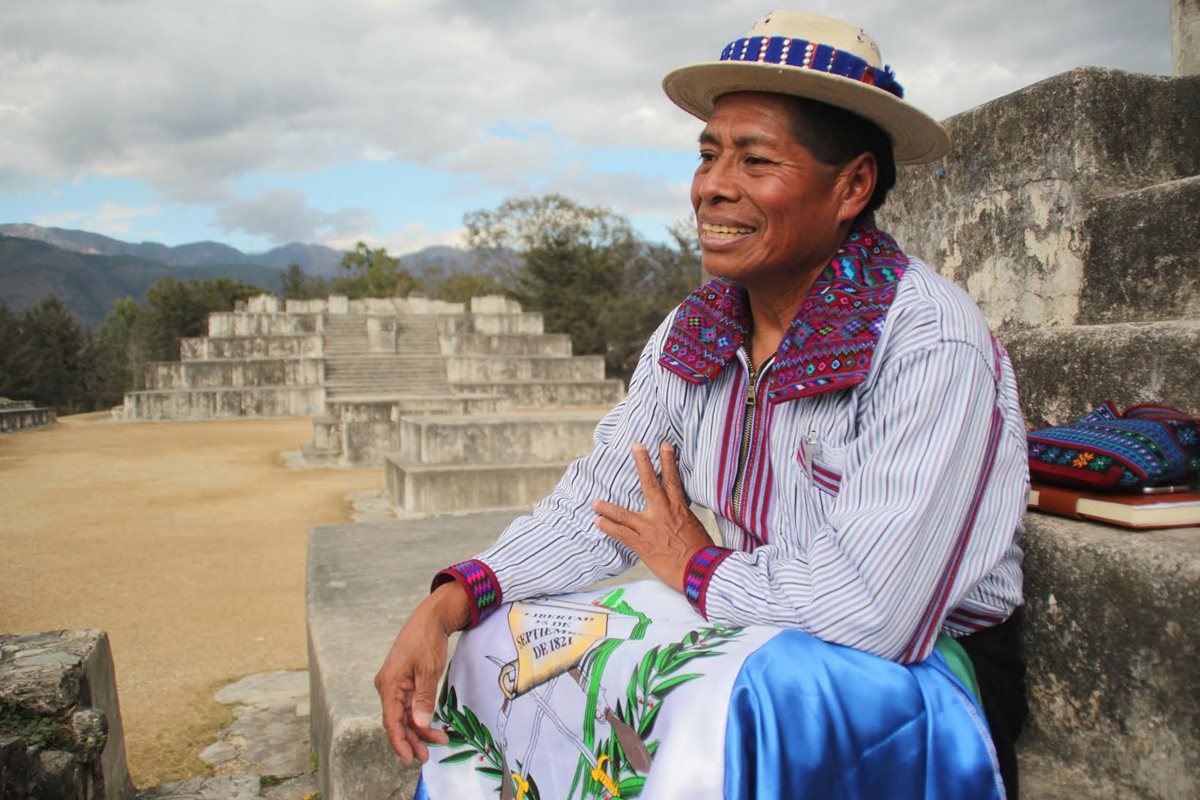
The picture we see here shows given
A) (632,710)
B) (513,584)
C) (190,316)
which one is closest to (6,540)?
(513,584)

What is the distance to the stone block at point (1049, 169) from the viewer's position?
2.62 metres

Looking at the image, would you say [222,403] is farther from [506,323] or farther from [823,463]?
[823,463]

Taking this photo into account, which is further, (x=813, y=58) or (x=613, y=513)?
(x=613, y=513)

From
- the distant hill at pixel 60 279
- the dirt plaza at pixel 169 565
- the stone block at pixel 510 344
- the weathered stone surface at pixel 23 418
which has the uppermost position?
the distant hill at pixel 60 279

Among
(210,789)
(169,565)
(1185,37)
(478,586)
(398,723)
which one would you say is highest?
(1185,37)

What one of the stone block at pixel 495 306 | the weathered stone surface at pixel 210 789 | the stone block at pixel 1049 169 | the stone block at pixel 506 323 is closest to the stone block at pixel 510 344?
the stone block at pixel 506 323

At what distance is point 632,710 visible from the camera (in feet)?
4.21

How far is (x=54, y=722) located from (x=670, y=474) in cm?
149

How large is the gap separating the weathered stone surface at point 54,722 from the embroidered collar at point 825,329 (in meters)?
1.48

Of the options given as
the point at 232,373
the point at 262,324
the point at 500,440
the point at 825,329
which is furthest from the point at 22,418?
the point at 825,329

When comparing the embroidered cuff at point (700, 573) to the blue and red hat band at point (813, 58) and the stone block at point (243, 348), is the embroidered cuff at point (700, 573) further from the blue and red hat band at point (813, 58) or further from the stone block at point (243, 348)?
the stone block at point (243, 348)

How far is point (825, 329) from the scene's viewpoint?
1497 mm

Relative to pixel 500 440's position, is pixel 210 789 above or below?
below

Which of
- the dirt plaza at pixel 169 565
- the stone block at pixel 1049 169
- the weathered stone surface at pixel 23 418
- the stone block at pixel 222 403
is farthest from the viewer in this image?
the stone block at pixel 222 403
